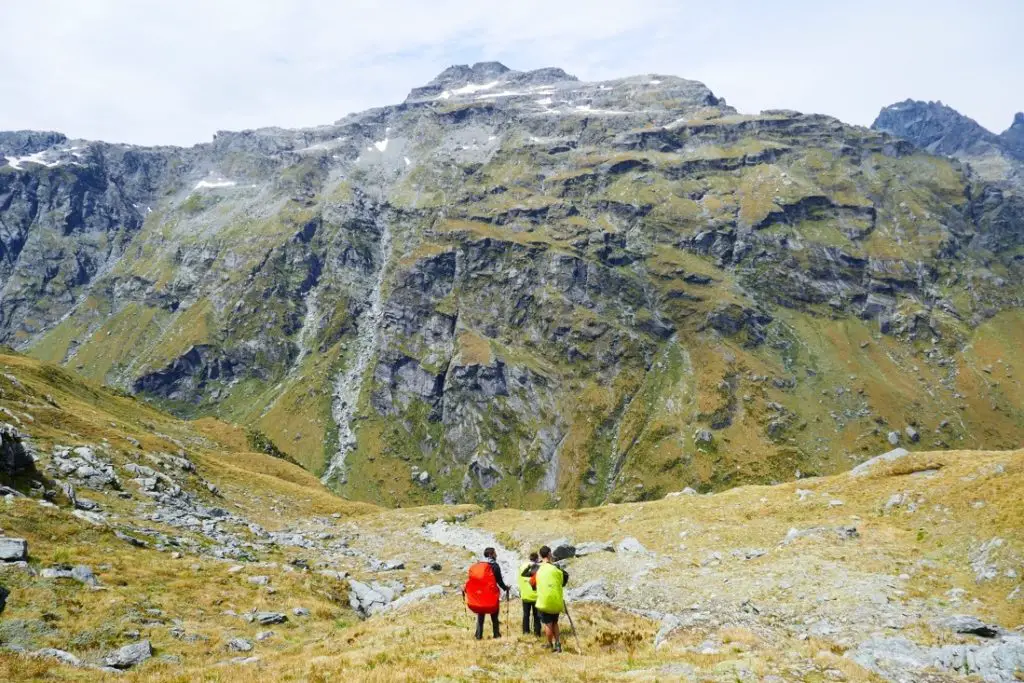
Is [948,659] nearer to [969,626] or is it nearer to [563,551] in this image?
[969,626]

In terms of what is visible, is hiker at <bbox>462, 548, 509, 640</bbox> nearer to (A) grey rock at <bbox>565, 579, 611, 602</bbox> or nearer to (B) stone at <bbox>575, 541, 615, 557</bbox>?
(A) grey rock at <bbox>565, 579, 611, 602</bbox>

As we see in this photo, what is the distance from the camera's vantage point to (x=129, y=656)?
1888 cm

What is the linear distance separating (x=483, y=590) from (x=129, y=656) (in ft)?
38.7

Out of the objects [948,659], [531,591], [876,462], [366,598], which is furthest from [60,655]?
[876,462]

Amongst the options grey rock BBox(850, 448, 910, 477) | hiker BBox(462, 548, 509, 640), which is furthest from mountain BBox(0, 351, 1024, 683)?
hiker BBox(462, 548, 509, 640)

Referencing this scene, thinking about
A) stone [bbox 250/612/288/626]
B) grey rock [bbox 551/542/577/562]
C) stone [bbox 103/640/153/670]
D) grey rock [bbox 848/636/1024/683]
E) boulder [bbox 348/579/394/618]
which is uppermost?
grey rock [bbox 848/636/1024/683]

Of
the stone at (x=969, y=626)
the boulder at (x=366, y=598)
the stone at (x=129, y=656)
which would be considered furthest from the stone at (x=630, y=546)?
the stone at (x=129, y=656)

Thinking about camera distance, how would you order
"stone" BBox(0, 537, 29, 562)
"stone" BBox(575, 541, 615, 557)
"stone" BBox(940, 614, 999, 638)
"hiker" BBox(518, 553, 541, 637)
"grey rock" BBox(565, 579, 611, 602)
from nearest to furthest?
"hiker" BBox(518, 553, 541, 637) → "stone" BBox(940, 614, 999, 638) → "stone" BBox(0, 537, 29, 562) → "grey rock" BBox(565, 579, 611, 602) → "stone" BBox(575, 541, 615, 557)

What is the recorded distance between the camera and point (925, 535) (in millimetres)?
30891

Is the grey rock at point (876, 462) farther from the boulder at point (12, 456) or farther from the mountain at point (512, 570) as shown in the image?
the boulder at point (12, 456)

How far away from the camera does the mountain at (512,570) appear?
1825cm

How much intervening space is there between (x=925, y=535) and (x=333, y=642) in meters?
30.4

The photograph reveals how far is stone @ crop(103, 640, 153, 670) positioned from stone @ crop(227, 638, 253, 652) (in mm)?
2920

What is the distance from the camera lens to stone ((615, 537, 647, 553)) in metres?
40.0
